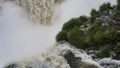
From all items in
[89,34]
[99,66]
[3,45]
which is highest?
[3,45]

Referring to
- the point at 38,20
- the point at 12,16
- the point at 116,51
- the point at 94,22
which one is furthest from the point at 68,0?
the point at 116,51

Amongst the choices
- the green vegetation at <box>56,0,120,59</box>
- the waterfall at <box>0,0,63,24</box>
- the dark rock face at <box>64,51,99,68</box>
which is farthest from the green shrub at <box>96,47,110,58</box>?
the waterfall at <box>0,0,63,24</box>

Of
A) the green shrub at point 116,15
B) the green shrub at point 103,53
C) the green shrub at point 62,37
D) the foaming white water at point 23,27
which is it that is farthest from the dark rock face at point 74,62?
the foaming white water at point 23,27

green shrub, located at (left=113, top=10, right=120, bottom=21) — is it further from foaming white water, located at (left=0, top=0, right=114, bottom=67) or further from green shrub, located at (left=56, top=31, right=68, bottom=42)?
foaming white water, located at (left=0, top=0, right=114, bottom=67)

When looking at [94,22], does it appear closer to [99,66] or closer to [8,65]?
[99,66]

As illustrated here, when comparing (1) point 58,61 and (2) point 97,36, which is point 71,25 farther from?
(1) point 58,61

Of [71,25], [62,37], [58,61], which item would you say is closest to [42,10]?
[71,25]

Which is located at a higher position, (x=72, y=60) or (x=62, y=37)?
(x=62, y=37)
